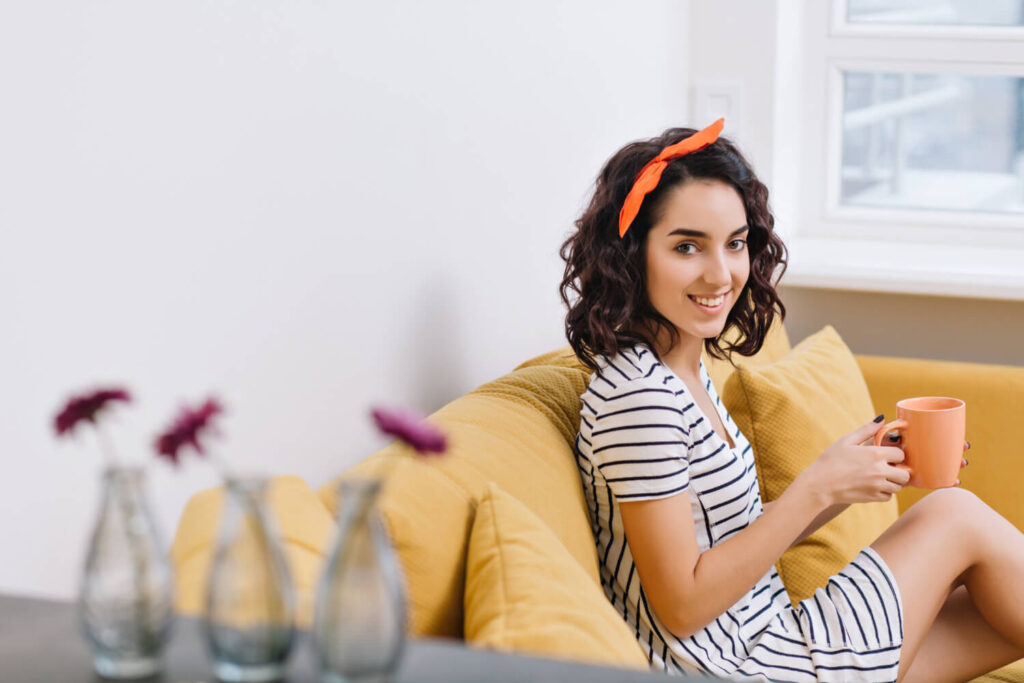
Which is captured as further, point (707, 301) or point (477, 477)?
point (707, 301)

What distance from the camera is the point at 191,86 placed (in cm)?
109

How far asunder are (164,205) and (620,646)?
57 centimetres

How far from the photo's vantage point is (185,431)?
0.61 m

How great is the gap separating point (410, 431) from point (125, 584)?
0.18 m

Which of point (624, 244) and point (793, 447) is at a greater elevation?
point (624, 244)

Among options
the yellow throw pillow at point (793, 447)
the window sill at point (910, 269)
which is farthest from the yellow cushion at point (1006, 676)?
the window sill at point (910, 269)

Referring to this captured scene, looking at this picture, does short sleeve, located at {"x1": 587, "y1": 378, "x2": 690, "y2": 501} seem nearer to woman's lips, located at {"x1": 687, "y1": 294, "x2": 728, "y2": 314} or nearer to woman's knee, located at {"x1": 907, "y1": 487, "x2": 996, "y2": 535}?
woman's lips, located at {"x1": 687, "y1": 294, "x2": 728, "y2": 314}

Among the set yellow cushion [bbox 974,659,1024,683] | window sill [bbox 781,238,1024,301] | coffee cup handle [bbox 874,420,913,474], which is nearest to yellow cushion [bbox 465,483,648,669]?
coffee cup handle [bbox 874,420,913,474]

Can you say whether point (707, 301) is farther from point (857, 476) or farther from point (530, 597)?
point (530, 597)

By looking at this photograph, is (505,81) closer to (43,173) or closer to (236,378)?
(236,378)

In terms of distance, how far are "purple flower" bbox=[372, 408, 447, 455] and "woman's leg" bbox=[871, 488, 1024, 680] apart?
109 cm

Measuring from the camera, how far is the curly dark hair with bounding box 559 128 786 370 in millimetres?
1478

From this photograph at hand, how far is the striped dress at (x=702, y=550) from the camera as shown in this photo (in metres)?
1.38

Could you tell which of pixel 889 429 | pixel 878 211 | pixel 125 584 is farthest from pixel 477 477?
pixel 878 211
